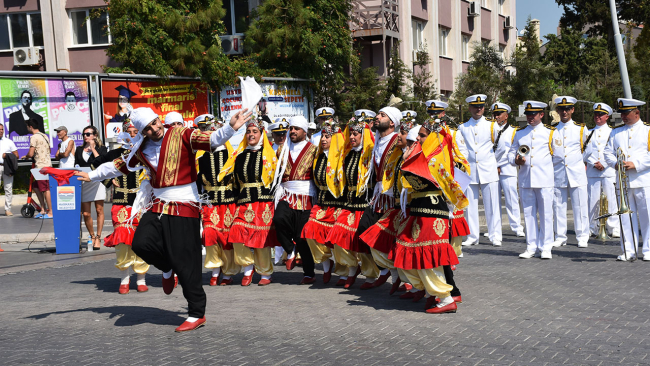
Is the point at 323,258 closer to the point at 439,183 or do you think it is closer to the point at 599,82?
the point at 439,183

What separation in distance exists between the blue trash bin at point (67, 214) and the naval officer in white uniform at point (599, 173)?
28.8 ft

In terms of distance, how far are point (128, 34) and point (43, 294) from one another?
14.5 m

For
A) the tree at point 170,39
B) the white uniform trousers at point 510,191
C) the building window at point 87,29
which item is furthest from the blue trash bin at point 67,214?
the building window at point 87,29

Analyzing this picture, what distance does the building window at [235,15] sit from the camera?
28922mm

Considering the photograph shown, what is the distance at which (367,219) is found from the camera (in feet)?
28.8

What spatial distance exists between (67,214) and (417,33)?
81.0 feet

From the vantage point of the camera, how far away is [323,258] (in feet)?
30.6

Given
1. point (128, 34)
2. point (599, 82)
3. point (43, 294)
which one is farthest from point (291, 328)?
point (599, 82)

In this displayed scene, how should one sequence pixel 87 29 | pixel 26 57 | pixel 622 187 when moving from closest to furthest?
1. pixel 622 187
2. pixel 26 57
3. pixel 87 29

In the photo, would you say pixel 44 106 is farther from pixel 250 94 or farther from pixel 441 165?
pixel 441 165

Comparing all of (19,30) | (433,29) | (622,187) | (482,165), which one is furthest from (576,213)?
(433,29)

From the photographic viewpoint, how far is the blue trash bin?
12648 millimetres

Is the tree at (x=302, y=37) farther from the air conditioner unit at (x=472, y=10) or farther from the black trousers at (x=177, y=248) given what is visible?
the black trousers at (x=177, y=248)

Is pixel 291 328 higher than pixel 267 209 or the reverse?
the reverse
